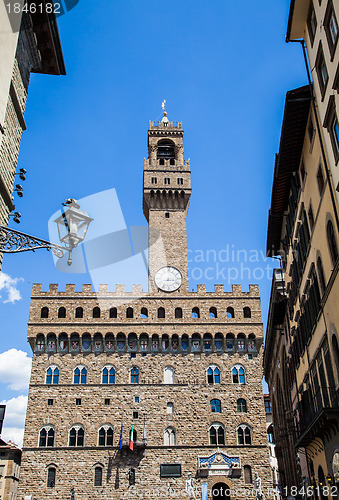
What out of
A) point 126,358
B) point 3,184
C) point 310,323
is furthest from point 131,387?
point 3,184

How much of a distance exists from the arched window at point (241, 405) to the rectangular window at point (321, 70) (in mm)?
26544

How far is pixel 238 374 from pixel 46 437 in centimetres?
1472

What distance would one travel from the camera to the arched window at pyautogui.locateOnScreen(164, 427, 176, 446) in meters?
36.3

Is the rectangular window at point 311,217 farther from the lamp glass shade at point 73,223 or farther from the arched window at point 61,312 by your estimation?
the arched window at point 61,312

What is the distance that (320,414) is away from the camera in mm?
15836

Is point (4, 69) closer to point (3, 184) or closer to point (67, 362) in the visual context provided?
point (3, 184)

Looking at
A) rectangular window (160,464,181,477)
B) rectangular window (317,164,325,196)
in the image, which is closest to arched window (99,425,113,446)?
rectangular window (160,464,181,477)

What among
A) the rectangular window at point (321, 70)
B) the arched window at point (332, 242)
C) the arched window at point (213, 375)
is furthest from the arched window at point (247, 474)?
the rectangular window at point (321, 70)

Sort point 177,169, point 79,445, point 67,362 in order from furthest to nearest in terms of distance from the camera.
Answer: point 177,169 < point 67,362 < point 79,445

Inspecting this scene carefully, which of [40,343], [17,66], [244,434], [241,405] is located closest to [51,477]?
[40,343]

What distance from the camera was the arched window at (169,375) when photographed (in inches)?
1511

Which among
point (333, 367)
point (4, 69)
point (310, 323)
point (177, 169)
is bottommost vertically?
point (333, 367)

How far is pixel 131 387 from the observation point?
1487 inches

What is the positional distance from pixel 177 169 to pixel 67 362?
2069 centimetres
